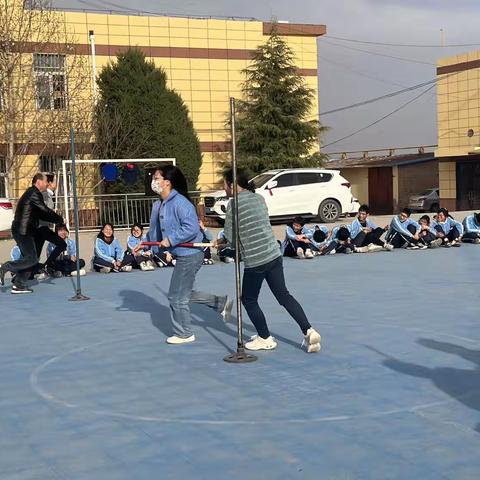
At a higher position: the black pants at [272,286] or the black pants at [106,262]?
the black pants at [272,286]

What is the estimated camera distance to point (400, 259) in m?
15.3

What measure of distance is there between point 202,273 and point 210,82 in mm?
19828

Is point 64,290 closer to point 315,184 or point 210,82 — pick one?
point 315,184

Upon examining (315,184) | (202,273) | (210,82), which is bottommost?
(202,273)

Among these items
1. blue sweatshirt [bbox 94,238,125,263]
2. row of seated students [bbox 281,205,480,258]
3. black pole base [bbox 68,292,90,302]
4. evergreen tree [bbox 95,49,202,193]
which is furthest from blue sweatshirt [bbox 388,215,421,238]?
evergreen tree [bbox 95,49,202,193]

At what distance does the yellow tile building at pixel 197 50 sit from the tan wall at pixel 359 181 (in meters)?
15.5

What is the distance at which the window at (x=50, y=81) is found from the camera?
26.8 m

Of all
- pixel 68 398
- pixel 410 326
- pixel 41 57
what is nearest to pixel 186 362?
pixel 68 398

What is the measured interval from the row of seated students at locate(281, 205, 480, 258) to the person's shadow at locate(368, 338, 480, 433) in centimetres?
871

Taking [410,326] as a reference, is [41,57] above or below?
above

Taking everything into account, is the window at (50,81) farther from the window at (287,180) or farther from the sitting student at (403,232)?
the sitting student at (403,232)

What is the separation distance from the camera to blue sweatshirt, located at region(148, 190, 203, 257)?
727 cm

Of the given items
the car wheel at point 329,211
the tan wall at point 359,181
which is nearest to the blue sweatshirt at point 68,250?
the car wheel at point 329,211

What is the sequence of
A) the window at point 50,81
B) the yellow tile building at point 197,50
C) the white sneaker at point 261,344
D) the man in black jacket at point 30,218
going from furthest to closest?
the yellow tile building at point 197,50 → the window at point 50,81 → the man in black jacket at point 30,218 → the white sneaker at point 261,344
